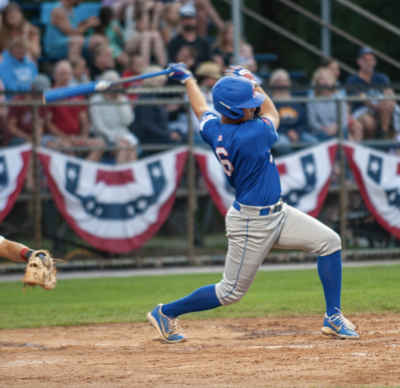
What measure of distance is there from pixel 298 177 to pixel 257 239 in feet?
16.0

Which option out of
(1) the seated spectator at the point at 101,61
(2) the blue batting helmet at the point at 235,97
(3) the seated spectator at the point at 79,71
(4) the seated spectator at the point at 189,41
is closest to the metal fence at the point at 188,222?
(3) the seated spectator at the point at 79,71

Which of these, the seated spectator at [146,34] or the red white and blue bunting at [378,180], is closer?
the red white and blue bunting at [378,180]

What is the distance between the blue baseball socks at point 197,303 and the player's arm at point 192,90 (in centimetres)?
136

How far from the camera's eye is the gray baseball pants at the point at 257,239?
484 cm

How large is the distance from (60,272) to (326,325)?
205 inches

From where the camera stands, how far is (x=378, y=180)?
31.9 feet

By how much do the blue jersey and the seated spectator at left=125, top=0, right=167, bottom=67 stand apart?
6.73m

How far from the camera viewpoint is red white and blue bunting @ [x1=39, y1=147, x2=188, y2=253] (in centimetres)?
901

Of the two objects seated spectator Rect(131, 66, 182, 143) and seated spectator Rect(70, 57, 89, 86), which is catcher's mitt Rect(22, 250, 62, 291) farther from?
seated spectator Rect(70, 57, 89, 86)

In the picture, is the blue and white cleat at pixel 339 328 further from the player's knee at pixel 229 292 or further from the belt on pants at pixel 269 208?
the belt on pants at pixel 269 208

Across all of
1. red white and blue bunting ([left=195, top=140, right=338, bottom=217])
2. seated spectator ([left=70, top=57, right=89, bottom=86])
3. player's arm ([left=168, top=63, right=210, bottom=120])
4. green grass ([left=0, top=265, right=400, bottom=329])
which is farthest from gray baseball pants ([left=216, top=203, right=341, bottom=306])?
seated spectator ([left=70, top=57, right=89, bottom=86])

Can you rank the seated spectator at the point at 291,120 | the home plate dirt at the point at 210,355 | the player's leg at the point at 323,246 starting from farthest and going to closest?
1. the seated spectator at the point at 291,120
2. the player's leg at the point at 323,246
3. the home plate dirt at the point at 210,355

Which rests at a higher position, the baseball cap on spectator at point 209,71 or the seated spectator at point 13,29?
the seated spectator at point 13,29

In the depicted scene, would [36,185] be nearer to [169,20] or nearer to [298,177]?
[298,177]
